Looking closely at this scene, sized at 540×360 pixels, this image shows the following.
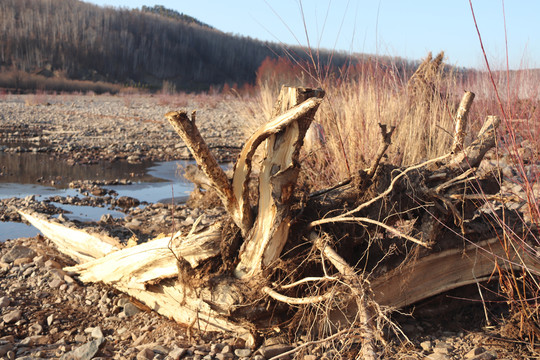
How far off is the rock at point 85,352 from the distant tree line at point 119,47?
107 ft

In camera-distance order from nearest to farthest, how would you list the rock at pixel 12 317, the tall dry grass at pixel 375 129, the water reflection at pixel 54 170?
the rock at pixel 12 317 → the tall dry grass at pixel 375 129 → the water reflection at pixel 54 170

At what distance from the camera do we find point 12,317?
316 centimetres

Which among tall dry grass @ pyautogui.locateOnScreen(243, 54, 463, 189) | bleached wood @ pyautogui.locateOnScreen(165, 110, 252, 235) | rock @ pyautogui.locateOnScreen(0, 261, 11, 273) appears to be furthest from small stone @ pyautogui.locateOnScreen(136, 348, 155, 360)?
tall dry grass @ pyautogui.locateOnScreen(243, 54, 463, 189)

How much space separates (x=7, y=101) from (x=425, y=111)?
58.8ft

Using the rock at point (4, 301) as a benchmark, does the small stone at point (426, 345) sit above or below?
above

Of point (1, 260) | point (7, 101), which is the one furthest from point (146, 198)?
point (7, 101)

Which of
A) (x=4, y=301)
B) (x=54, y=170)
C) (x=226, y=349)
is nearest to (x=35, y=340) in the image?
(x=4, y=301)

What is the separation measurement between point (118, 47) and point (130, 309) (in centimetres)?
4441

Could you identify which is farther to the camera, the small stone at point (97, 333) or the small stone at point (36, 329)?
the small stone at point (36, 329)

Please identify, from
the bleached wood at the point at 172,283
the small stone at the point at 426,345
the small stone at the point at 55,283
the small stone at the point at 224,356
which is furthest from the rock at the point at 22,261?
the small stone at the point at 426,345

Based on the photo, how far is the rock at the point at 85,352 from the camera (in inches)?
103

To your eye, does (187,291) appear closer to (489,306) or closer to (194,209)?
(489,306)

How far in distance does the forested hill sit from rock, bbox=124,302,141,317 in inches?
1250

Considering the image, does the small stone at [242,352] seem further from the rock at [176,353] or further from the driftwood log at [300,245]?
the rock at [176,353]
